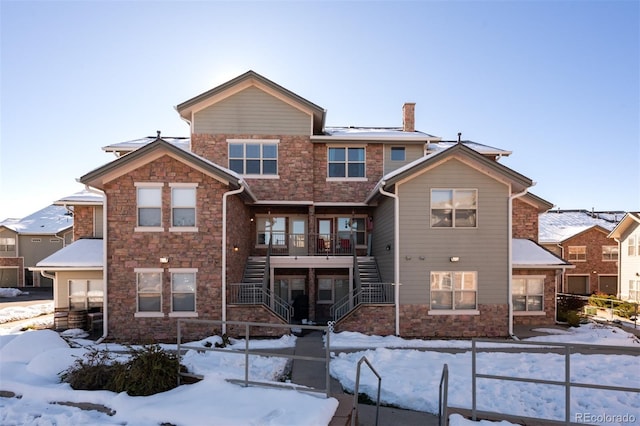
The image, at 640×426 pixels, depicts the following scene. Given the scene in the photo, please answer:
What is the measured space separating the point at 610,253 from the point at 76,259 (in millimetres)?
34296

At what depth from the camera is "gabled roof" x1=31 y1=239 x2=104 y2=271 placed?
1344 centimetres

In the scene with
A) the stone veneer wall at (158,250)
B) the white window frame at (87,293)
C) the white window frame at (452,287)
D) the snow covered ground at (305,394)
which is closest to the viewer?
the snow covered ground at (305,394)

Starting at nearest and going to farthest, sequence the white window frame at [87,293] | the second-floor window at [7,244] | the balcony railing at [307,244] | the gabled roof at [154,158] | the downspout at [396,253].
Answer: the gabled roof at [154,158], the downspout at [396,253], the white window frame at [87,293], the balcony railing at [307,244], the second-floor window at [7,244]

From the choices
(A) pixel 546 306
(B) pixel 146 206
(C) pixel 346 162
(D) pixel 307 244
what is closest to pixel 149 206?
(B) pixel 146 206

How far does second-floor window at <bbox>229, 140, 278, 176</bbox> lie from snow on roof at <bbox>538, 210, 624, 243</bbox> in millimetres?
21797

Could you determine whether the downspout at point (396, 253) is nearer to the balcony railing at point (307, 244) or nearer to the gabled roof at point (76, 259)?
the balcony railing at point (307, 244)

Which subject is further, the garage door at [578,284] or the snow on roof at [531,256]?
the garage door at [578,284]

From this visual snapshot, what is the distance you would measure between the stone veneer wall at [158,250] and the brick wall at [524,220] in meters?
13.7

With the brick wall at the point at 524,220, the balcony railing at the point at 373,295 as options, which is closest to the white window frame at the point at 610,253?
the brick wall at the point at 524,220

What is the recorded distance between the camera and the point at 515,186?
13.2 metres

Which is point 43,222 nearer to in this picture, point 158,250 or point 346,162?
point 158,250

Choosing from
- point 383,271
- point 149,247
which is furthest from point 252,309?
point 383,271

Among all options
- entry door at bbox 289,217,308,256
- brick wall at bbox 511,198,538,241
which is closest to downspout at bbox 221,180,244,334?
Result: entry door at bbox 289,217,308,256

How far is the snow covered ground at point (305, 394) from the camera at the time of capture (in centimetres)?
545
